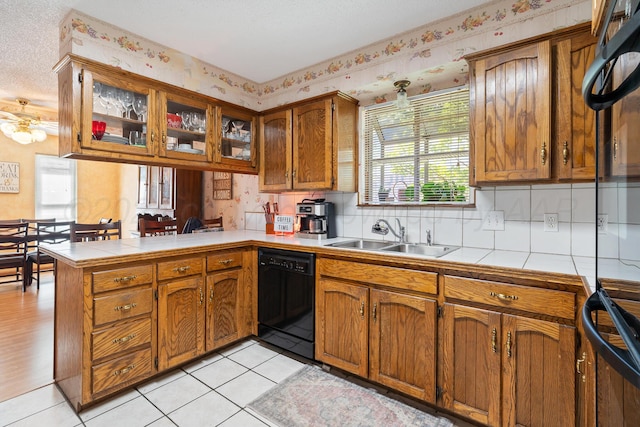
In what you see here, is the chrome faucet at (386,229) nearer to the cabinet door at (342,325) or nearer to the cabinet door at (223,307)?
the cabinet door at (342,325)

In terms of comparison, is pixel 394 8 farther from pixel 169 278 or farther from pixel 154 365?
pixel 154 365

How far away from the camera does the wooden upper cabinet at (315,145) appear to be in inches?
103

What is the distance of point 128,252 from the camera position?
1967 mm

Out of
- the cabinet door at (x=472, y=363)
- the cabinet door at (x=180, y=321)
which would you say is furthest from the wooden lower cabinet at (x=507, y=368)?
the cabinet door at (x=180, y=321)

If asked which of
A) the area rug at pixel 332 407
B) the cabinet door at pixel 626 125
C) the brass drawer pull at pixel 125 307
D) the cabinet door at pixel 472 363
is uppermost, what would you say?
the cabinet door at pixel 626 125

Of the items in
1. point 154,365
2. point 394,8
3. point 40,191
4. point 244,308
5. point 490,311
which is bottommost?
point 154,365

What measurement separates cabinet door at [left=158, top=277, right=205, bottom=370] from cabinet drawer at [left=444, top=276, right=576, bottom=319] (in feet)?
5.61

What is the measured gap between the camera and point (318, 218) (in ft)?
9.18

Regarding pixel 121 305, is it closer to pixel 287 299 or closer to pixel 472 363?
pixel 287 299

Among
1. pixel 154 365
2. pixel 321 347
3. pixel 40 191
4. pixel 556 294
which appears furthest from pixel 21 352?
pixel 40 191

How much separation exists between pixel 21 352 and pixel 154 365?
1368 millimetres

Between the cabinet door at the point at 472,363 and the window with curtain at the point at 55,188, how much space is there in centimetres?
663

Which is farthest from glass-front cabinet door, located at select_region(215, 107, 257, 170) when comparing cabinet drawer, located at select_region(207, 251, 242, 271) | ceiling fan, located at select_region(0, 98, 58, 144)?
ceiling fan, located at select_region(0, 98, 58, 144)

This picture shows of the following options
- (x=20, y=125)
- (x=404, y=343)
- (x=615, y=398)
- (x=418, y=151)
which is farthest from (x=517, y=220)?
(x=20, y=125)
